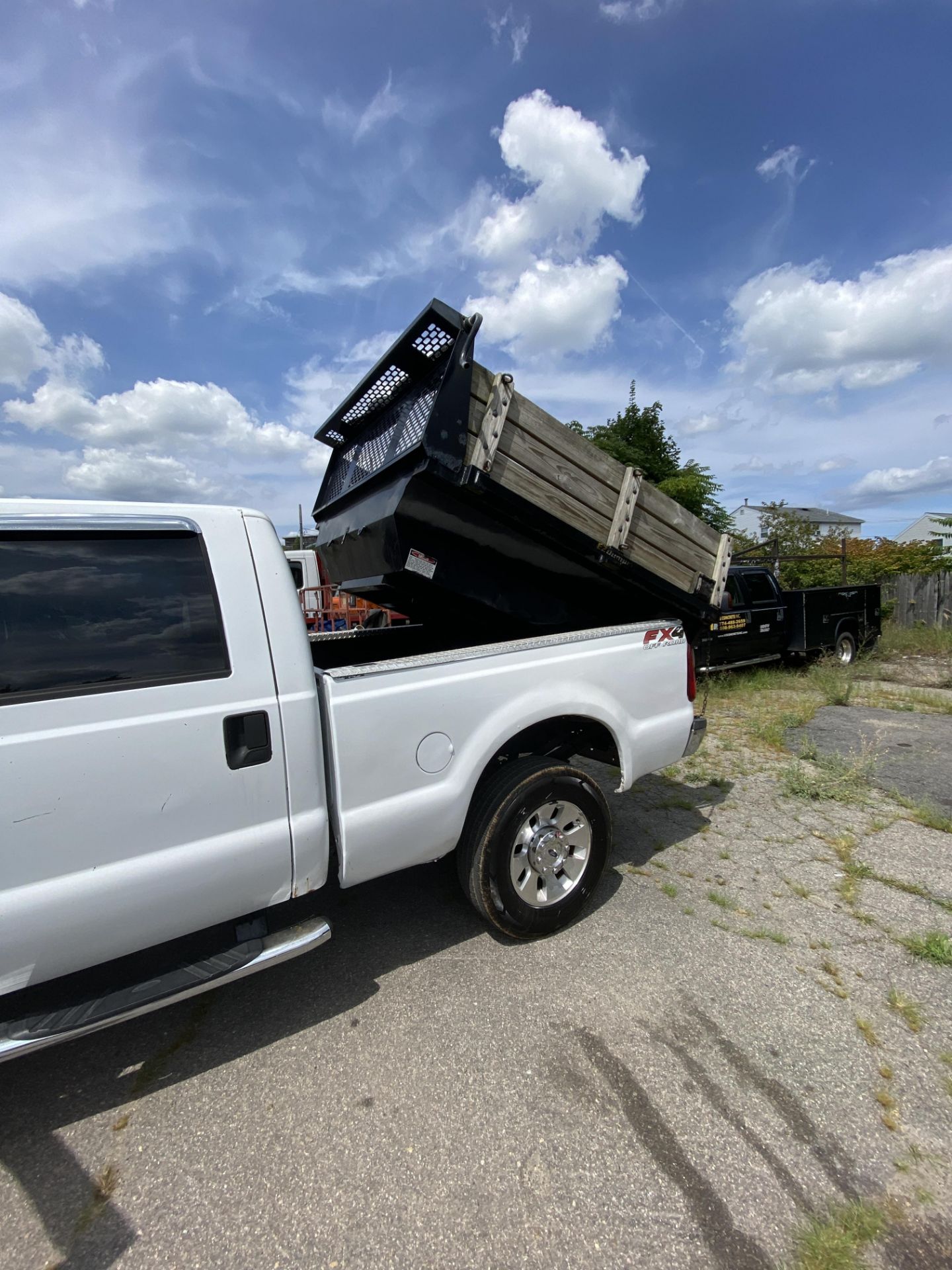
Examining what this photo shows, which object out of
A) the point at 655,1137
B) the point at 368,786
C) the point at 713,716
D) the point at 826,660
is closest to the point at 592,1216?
the point at 655,1137

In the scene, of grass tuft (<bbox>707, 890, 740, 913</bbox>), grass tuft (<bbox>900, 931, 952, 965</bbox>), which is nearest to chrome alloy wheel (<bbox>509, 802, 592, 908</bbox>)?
grass tuft (<bbox>707, 890, 740, 913</bbox>)

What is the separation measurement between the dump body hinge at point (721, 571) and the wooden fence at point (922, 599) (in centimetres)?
1467

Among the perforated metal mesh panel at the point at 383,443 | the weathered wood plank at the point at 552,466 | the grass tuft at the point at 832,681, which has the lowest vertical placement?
the grass tuft at the point at 832,681

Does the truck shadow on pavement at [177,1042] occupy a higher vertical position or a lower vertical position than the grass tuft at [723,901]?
higher

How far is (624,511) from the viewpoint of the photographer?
3.34 metres

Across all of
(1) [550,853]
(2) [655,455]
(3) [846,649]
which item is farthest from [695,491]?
(1) [550,853]

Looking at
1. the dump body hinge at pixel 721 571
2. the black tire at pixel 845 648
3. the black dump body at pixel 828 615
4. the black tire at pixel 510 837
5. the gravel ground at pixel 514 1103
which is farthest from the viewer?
the black tire at pixel 845 648

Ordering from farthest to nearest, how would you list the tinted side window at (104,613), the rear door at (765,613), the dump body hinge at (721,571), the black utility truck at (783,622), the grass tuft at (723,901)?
1. the rear door at (765,613)
2. the black utility truck at (783,622)
3. the dump body hinge at (721,571)
4. the grass tuft at (723,901)
5. the tinted side window at (104,613)

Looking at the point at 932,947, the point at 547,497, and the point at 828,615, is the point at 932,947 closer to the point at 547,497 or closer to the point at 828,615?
the point at 547,497

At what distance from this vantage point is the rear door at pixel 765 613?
9688mm

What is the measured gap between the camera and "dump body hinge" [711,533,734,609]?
3.83 meters

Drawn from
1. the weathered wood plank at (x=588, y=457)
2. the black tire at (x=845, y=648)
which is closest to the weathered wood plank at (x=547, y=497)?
the weathered wood plank at (x=588, y=457)

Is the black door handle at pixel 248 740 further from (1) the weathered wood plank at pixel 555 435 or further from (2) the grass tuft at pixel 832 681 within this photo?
(2) the grass tuft at pixel 832 681

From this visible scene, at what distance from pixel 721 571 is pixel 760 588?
6.81m
